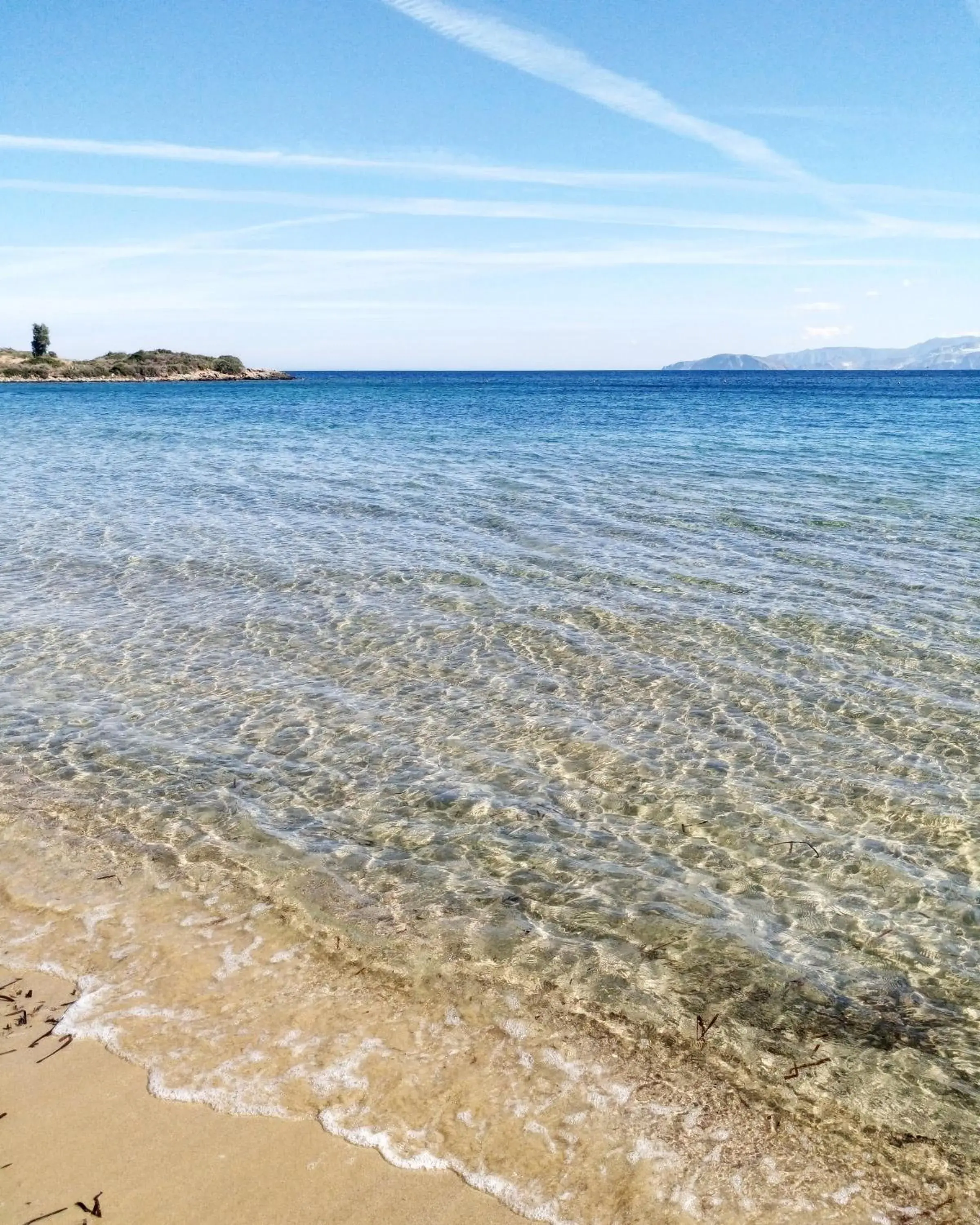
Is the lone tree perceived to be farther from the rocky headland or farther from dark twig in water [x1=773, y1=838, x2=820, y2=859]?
dark twig in water [x1=773, y1=838, x2=820, y2=859]

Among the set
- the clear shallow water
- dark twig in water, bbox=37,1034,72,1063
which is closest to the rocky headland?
the clear shallow water

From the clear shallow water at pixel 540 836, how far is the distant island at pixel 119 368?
124m

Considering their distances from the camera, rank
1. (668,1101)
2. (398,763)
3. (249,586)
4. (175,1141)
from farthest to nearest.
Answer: (249,586) < (398,763) < (668,1101) < (175,1141)

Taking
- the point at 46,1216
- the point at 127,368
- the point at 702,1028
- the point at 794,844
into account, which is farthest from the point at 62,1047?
the point at 127,368

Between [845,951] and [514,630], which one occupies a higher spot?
[514,630]

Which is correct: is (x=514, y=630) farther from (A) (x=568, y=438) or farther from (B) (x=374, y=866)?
(A) (x=568, y=438)

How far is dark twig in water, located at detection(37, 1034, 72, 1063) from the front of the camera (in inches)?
203

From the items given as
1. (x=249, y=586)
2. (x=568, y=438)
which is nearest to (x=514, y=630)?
(x=249, y=586)

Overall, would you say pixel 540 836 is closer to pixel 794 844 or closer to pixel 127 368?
pixel 794 844

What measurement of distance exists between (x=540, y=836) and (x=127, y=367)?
144005mm

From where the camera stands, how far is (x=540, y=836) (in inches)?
310

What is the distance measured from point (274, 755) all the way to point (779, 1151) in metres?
6.31

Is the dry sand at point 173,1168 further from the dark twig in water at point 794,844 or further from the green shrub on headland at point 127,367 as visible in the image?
the green shrub on headland at point 127,367

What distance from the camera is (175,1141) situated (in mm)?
4633
